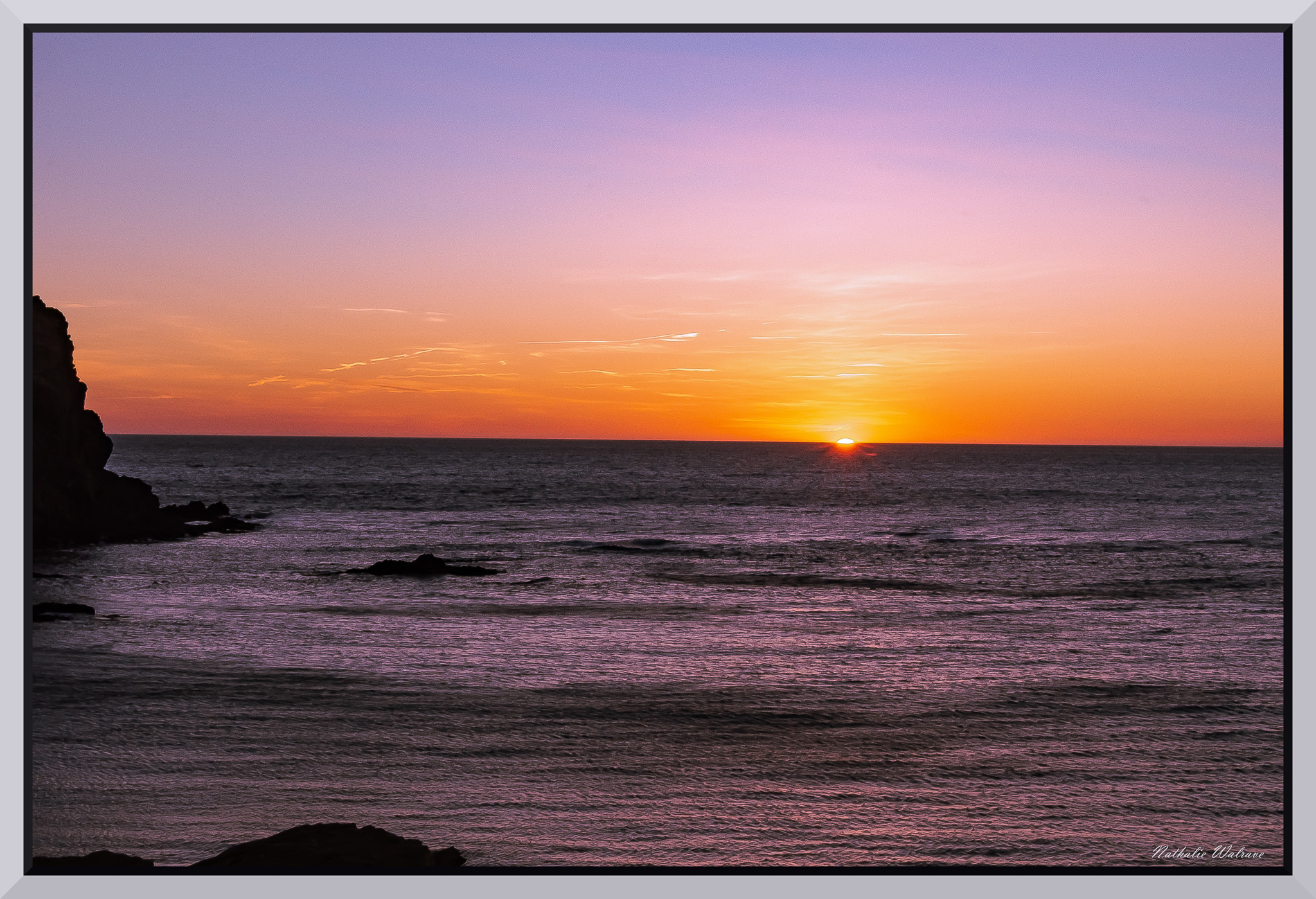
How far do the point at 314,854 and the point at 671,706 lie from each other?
5969 millimetres

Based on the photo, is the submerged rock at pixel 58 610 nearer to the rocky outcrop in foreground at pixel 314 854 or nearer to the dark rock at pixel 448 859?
the rocky outcrop in foreground at pixel 314 854

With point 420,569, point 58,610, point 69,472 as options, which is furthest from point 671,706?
point 69,472

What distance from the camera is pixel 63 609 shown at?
16.5 metres

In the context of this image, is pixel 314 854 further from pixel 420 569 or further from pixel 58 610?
pixel 420 569

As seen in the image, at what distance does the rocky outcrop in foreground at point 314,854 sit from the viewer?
224 inches

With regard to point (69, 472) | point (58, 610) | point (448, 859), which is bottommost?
point (448, 859)

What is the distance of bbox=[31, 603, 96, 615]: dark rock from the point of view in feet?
53.3

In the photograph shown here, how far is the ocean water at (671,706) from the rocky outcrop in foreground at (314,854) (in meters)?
1.08

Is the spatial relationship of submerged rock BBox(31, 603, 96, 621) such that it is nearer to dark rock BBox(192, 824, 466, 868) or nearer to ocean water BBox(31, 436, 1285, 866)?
ocean water BBox(31, 436, 1285, 866)

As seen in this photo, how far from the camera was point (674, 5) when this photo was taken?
17.5 ft

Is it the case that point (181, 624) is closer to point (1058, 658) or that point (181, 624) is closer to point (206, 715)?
point (206, 715)

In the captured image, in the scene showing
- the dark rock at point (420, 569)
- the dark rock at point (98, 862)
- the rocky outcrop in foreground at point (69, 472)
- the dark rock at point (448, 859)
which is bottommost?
the dark rock at point (420, 569)

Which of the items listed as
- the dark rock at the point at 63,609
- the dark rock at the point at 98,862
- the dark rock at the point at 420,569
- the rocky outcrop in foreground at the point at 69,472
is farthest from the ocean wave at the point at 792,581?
the dark rock at the point at 98,862

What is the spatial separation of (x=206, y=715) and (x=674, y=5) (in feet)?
28.4
